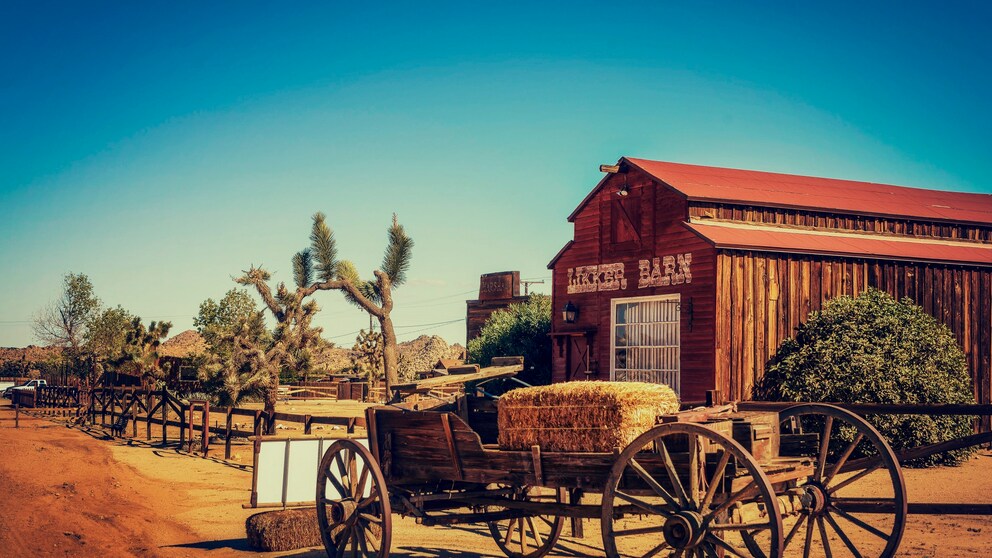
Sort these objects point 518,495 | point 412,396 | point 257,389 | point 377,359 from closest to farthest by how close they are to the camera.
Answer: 1. point 518,495
2. point 412,396
3. point 257,389
4. point 377,359

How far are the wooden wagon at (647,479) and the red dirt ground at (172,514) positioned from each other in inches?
38.4

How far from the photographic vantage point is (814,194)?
21.8 metres

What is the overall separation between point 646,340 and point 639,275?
5.06ft

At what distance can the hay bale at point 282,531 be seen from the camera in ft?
31.7

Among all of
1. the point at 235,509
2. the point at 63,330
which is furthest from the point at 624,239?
the point at 63,330

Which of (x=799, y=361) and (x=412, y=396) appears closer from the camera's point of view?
(x=412, y=396)

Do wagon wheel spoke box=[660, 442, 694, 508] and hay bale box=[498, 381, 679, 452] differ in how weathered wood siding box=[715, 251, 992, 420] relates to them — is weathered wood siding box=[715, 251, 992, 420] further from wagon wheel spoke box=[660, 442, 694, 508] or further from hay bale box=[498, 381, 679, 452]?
wagon wheel spoke box=[660, 442, 694, 508]

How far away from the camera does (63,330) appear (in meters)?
65.4

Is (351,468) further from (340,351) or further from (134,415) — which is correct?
(340,351)

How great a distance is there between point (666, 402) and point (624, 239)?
570 inches

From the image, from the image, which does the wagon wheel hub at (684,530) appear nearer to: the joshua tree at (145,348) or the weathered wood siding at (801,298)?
the weathered wood siding at (801,298)

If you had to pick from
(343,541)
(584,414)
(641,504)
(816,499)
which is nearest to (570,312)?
(343,541)

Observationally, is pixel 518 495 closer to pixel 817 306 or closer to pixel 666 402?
pixel 666 402

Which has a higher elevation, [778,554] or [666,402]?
[666,402]
